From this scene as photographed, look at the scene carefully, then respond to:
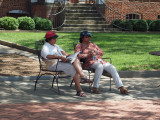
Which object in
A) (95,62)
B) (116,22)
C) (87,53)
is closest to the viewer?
(95,62)

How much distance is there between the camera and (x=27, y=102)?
8.24 metres

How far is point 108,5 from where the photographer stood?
1223 inches

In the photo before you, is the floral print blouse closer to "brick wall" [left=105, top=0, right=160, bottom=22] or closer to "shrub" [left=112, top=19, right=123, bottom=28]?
"shrub" [left=112, top=19, right=123, bottom=28]

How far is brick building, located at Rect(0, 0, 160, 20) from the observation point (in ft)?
96.3

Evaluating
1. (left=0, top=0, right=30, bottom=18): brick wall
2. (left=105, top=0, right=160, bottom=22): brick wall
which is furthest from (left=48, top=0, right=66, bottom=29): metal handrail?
(left=105, top=0, right=160, bottom=22): brick wall

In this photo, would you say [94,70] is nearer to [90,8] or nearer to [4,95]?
[4,95]

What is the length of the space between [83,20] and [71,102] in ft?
65.0

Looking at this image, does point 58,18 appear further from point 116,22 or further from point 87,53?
point 87,53

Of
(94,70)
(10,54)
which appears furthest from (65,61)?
(10,54)

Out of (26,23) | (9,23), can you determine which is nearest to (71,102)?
(9,23)

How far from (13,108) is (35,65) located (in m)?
5.99

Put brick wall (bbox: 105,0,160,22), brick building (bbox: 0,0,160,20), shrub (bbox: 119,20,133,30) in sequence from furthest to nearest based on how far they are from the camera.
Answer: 1. brick wall (bbox: 105,0,160,22)
2. brick building (bbox: 0,0,160,20)
3. shrub (bbox: 119,20,133,30)

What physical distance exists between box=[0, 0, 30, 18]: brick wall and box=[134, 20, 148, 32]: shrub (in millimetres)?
7836

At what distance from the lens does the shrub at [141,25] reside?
27.8 meters
